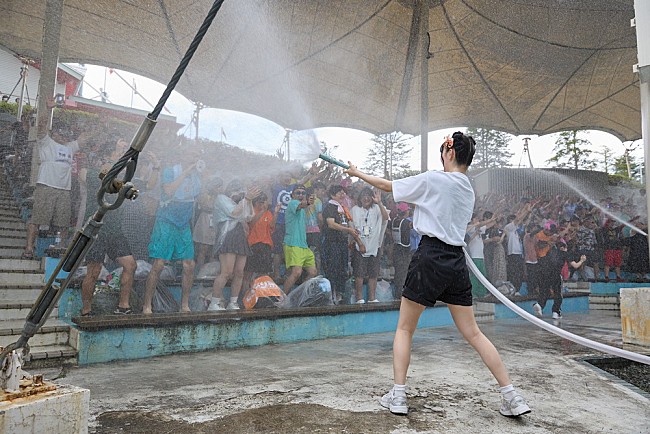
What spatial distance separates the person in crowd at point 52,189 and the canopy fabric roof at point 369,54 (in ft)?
7.44

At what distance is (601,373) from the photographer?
152 inches

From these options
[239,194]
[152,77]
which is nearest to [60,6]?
[152,77]

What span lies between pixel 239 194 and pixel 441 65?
5968 millimetres

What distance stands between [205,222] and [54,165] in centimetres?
207

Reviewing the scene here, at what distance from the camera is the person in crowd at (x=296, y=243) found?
614cm

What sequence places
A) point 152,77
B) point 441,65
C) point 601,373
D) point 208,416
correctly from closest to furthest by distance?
point 208,416, point 601,373, point 152,77, point 441,65

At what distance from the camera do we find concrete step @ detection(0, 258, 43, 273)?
4995 millimetres

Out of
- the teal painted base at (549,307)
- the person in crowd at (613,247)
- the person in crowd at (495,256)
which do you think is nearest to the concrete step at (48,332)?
the teal painted base at (549,307)

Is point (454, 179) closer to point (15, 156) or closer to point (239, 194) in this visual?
point (239, 194)

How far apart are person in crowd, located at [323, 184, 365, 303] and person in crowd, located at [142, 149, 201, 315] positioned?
2164 mm

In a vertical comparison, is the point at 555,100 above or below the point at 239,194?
above

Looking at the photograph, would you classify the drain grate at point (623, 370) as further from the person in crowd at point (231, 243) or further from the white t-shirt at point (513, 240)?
the white t-shirt at point (513, 240)

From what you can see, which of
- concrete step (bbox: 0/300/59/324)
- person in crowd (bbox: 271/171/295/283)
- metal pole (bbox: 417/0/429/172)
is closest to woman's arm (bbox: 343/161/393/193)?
concrete step (bbox: 0/300/59/324)

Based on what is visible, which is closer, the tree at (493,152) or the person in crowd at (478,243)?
the person in crowd at (478,243)
